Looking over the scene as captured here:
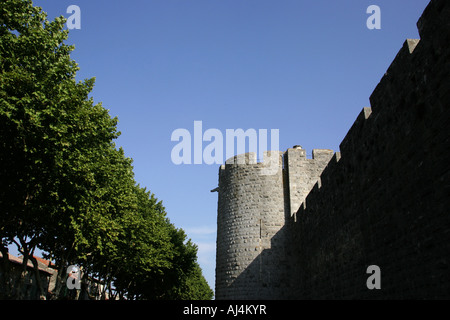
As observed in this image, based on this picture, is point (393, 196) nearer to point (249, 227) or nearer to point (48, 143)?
point (48, 143)

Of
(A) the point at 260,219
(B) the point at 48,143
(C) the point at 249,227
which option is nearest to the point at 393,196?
(B) the point at 48,143

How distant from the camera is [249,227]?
20.2 m

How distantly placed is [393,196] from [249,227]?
13.2m

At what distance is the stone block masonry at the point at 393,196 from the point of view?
586 cm

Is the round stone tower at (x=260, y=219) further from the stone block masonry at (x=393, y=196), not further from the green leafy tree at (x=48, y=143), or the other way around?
the green leafy tree at (x=48, y=143)

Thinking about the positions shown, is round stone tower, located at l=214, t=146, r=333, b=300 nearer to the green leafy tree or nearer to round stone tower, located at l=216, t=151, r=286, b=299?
round stone tower, located at l=216, t=151, r=286, b=299

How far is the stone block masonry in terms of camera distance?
5863 mm

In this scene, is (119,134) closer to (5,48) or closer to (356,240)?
(5,48)

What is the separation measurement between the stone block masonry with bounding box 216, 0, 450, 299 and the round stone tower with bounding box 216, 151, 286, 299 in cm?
165

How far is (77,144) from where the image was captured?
12.9m

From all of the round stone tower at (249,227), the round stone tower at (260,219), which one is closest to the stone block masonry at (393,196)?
the round stone tower at (260,219)

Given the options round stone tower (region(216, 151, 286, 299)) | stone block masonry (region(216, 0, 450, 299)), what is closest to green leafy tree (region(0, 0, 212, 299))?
round stone tower (region(216, 151, 286, 299))
